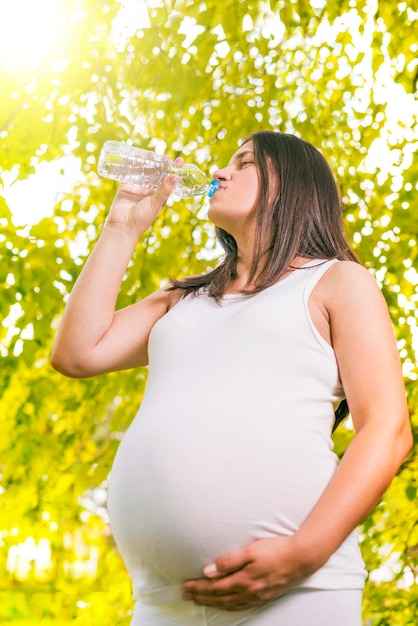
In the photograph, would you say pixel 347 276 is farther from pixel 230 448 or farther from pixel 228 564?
pixel 228 564

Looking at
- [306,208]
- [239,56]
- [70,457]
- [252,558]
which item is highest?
[239,56]

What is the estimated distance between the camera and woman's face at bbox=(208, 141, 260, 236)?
156 centimetres

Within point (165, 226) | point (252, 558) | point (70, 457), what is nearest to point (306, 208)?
point (252, 558)

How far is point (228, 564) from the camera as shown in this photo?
44.0 inches

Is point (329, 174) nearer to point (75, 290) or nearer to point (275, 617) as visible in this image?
point (75, 290)

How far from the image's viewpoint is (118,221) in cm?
163

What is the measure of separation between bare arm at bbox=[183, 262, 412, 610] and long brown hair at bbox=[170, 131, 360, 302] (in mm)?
168

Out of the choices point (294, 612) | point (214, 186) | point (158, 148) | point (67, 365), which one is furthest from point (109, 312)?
point (158, 148)

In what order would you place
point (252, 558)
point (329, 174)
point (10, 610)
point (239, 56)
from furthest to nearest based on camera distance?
point (239, 56), point (10, 610), point (329, 174), point (252, 558)

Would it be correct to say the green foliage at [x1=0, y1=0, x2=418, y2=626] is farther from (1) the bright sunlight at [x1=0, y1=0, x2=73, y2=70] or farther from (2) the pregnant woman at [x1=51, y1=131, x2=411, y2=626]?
(2) the pregnant woman at [x1=51, y1=131, x2=411, y2=626]

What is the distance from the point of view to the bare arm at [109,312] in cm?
153

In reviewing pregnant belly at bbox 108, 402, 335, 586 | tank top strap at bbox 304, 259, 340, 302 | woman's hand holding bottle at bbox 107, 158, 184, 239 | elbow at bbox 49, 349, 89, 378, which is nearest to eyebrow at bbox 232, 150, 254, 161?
woman's hand holding bottle at bbox 107, 158, 184, 239

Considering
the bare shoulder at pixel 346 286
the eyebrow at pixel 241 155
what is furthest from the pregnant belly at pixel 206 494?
the eyebrow at pixel 241 155

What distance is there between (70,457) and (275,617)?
5.05ft
